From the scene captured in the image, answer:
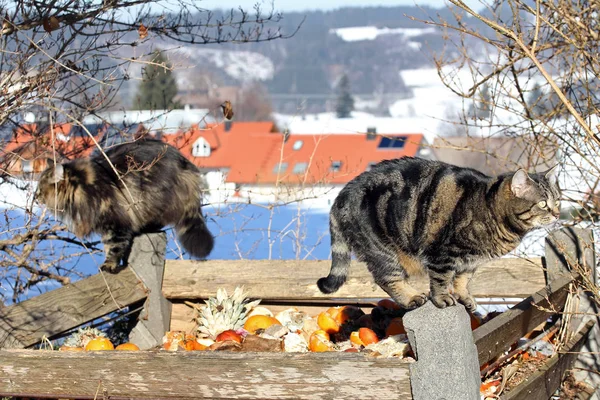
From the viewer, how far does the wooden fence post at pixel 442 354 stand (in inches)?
94.1

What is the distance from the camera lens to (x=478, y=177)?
3.62 m

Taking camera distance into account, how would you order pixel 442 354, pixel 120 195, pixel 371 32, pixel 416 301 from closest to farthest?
pixel 442 354 < pixel 416 301 < pixel 120 195 < pixel 371 32

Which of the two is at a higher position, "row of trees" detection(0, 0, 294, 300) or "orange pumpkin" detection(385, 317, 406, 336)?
"row of trees" detection(0, 0, 294, 300)

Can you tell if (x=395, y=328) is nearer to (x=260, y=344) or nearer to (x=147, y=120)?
(x=260, y=344)

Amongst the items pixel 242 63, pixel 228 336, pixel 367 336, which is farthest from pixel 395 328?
pixel 242 63

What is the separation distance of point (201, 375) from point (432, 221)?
1.33 metres

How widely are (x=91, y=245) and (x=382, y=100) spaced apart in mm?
122683

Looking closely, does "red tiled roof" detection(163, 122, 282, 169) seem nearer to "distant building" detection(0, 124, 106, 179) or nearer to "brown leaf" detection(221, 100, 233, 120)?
"distant building" detection(0, 124, 106, 179)

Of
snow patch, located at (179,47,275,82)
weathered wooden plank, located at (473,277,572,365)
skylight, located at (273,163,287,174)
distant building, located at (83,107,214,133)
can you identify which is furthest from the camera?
snow patch, located at (179,47,275,82)

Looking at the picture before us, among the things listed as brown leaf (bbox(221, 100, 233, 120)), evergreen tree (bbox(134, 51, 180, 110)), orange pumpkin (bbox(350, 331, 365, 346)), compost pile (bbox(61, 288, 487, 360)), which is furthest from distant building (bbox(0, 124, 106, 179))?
orange pumpkin (bbox(350, 331, 365, 346))

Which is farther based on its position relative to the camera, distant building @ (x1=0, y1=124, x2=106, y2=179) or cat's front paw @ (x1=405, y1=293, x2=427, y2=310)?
distant building @ (x1=0, y1=124, x2=106, y2=179)

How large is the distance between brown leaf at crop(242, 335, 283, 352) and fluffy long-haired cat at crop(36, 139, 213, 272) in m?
1.15

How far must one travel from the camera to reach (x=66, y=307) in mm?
3916

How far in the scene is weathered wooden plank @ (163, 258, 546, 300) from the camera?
415 centimetres
